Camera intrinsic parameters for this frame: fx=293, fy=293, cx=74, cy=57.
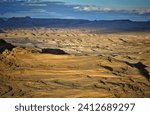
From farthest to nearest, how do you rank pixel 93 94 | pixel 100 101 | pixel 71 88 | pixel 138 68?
pixel 138 68 → pixel 71 88 → pixel 93 94 → pixel 100 101

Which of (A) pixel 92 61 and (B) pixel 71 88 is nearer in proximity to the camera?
(B) pixel 71 88

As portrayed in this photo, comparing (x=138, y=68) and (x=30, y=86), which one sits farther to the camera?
(x=138, y=68)

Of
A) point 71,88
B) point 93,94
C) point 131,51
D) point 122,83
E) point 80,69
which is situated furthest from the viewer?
point 131,51

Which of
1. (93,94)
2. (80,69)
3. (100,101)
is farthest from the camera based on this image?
(80,69)

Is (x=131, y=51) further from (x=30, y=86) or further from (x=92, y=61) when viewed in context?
(x=30, y=86)

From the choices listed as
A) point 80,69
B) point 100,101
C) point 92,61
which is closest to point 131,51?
point 92,61

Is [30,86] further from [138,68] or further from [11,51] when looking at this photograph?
[138,68]

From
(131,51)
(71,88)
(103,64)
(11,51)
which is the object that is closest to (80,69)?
(103,64)

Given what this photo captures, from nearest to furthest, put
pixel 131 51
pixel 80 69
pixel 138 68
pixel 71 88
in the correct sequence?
pixel 71 88
pixel 80 69
pixel 138 68
pixel 131 51

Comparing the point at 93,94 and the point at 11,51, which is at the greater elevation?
the point at 11,51
